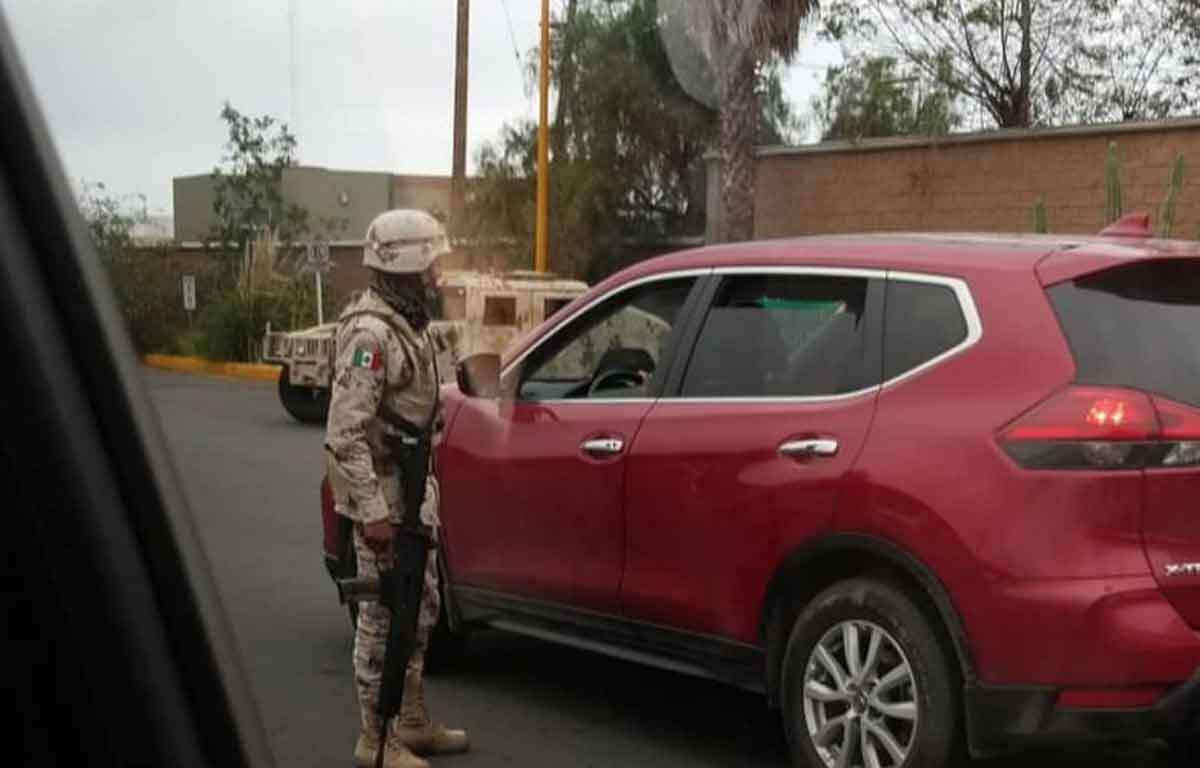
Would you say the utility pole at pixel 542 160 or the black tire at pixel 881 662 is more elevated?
the utility pole at pixel 542 160

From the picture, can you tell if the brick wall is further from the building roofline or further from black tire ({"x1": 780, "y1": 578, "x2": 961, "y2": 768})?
black tire ({"x1": 780, "y1": 578, "x2": 961, "y2": 768})

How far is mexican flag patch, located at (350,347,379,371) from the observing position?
18.1 ft

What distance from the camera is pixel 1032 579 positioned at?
4727mm

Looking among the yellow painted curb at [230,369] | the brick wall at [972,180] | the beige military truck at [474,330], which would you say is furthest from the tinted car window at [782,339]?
the yellow painted curb at [230,369]

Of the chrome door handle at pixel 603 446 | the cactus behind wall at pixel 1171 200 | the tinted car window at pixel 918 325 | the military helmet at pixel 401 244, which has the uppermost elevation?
the cactus behind wall at pixel 1171 200

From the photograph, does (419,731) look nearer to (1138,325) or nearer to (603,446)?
(603,446)

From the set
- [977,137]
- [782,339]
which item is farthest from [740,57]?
[782,339]

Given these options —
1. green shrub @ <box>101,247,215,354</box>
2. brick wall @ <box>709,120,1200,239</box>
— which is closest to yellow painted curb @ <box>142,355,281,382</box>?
green shrub @ <box>101,247,215,354</box>

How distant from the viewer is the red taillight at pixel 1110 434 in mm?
4723

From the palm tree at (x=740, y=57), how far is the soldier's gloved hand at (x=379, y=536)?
57.5 ft

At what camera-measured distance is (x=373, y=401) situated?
552 cm

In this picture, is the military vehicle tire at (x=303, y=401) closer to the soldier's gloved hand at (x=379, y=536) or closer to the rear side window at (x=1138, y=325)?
the soldier's gloved hand at (x=379, y=536)

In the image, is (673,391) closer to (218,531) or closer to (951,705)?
(951,705)

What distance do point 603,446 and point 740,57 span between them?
17.0m
